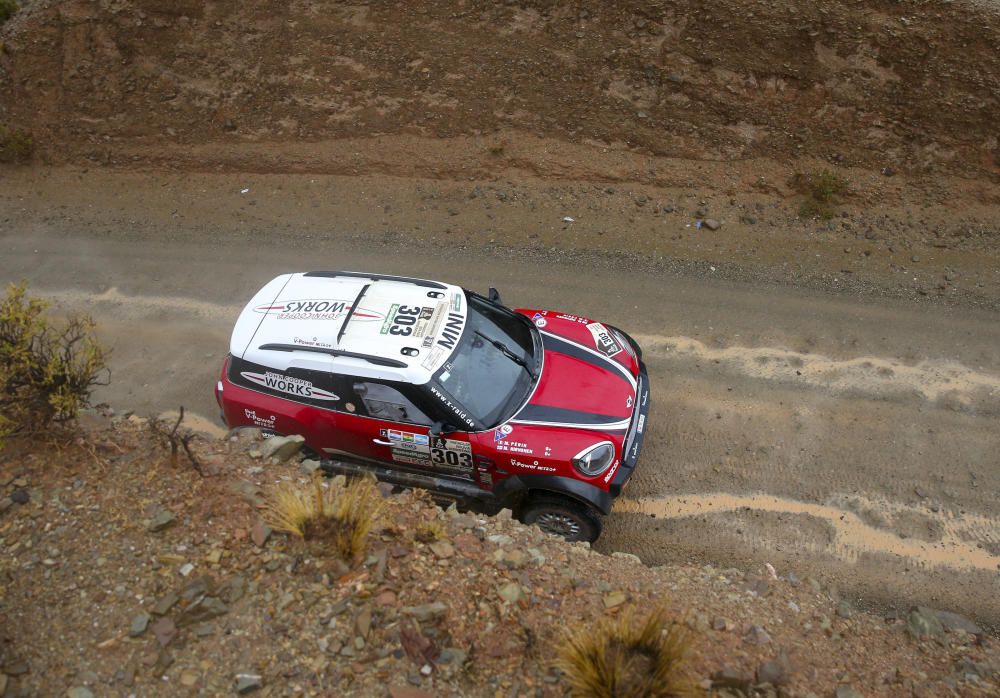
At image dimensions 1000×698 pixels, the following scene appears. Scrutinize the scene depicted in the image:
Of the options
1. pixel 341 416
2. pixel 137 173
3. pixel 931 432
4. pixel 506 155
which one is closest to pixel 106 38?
pixel 137 173

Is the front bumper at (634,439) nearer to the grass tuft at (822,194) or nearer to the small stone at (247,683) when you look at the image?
the small stone at (247,683)

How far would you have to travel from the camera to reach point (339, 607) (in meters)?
4.80

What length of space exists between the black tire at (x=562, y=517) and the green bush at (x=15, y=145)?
1178 cm

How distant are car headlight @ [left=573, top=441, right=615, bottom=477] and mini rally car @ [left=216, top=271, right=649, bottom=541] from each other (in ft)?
0.04

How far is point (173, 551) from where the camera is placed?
514 centimetres

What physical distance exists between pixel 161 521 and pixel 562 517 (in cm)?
330

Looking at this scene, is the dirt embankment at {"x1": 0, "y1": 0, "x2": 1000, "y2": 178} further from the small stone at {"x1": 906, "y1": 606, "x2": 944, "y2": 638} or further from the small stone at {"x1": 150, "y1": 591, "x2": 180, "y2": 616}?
the small stone at {"x1": 150, "y1": 591, "x2": 180, "y2": 616}

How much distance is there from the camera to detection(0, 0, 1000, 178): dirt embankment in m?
10.5

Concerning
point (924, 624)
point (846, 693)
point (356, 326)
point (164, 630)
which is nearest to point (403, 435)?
point (356, 326)

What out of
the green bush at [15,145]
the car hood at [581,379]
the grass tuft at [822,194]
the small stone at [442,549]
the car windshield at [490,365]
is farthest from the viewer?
the green bush at [15,145]

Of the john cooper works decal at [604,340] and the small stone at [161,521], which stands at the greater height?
the john cooper works decal at [604,340]

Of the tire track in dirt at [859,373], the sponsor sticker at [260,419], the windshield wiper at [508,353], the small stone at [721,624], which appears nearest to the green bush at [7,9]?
the sponsor sticker at [260,419]

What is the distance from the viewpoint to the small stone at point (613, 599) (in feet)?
17.0

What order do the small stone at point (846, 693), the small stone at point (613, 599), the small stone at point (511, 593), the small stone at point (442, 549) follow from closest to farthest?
the small stone at point (846, 693) < the small stone at point (511, 593) < the small stone at point (613, 599) < the small stone at point (442, 549)
